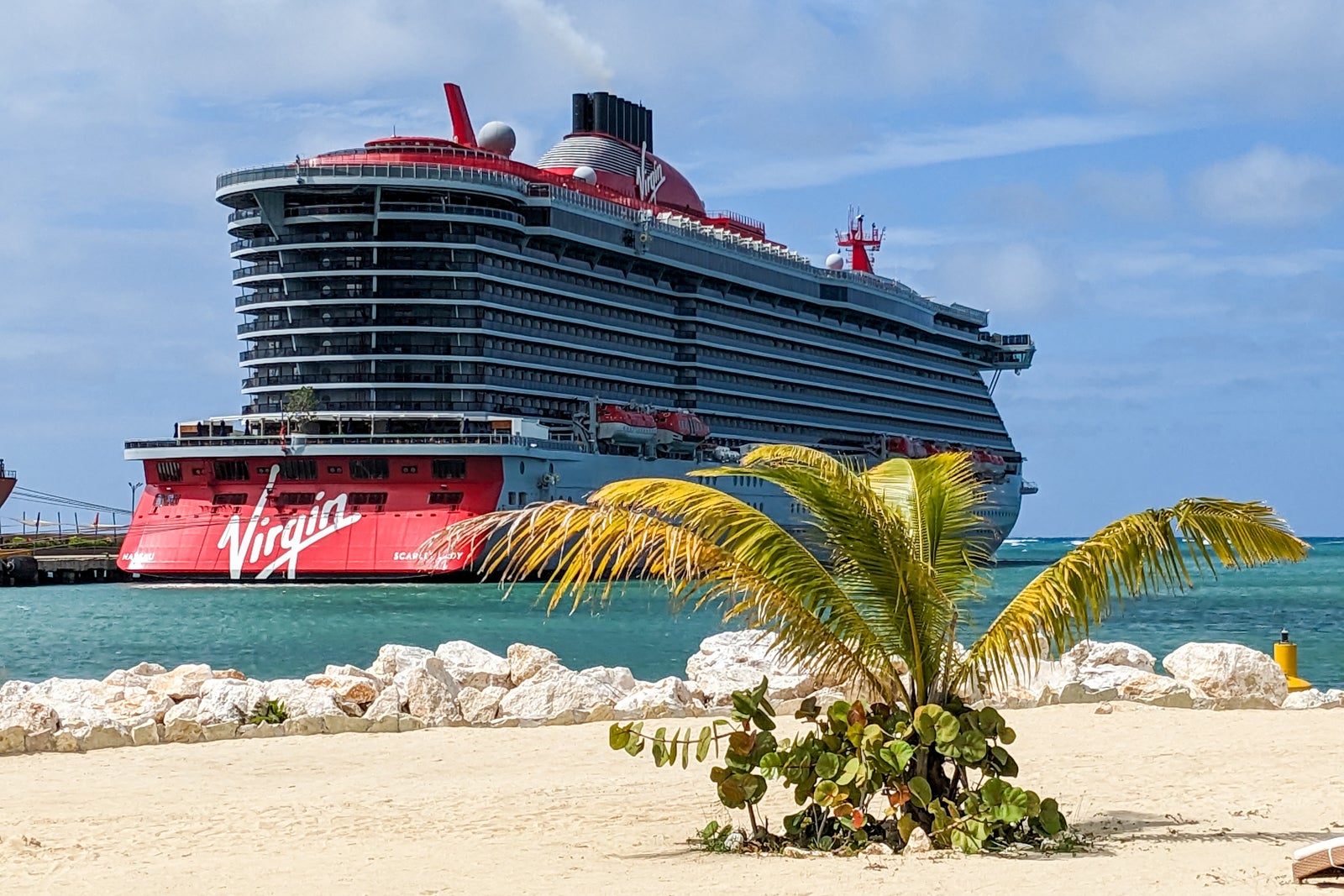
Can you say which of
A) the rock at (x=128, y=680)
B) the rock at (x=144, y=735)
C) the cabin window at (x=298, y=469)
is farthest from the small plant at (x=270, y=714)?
the cabin window at (x=298, y=469)

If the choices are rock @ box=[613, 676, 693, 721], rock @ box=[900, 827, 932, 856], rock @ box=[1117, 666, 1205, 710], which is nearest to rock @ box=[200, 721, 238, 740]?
rock @ box=[613, 676, 693, 721]

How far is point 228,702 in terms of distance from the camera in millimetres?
15023

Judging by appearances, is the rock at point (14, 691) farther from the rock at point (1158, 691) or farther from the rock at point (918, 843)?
the rock at point (1158, 691)

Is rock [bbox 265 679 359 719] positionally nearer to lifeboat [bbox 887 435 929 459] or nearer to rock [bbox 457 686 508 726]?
rock [bbox 457 686 508 726]

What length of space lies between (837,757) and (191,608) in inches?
1191

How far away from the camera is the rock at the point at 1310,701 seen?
53.9ft

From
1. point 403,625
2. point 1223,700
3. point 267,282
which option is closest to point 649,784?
point 1223,700

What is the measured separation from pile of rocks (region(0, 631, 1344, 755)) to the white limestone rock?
20mm

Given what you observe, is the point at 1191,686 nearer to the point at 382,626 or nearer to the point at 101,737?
the point at 101,737

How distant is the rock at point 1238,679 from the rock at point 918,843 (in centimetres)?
810

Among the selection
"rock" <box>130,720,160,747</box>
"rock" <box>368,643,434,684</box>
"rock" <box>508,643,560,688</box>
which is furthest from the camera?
"rock" <box>368,643,434,684</box>

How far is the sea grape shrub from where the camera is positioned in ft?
30.3

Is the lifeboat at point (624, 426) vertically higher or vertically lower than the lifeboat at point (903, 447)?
Answer: lower

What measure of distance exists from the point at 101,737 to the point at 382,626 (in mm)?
17918
